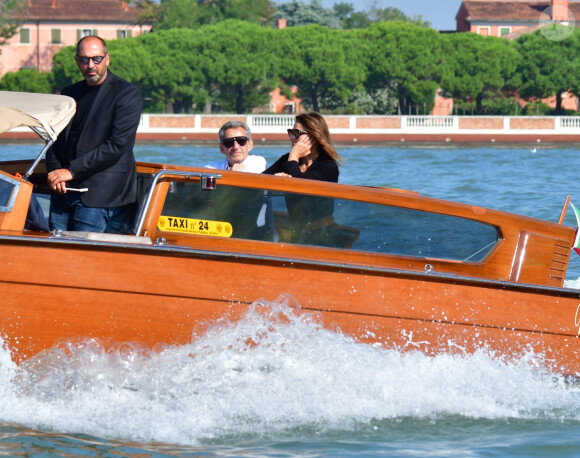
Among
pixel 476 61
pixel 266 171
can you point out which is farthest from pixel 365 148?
pixel 266 171

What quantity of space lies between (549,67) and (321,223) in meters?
56.8

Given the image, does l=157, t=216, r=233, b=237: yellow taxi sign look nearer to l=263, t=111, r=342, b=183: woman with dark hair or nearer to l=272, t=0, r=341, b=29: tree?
l=263, t=111, r=342, b=183: woman with dark hair

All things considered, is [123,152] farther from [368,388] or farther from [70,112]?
[368,388]

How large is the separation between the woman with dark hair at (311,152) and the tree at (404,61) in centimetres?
5234

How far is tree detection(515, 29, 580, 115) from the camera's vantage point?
58.6 m

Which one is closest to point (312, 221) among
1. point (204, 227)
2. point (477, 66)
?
point (204, 227)

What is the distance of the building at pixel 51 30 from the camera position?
72.1m

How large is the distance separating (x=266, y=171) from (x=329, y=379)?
132 centimetres

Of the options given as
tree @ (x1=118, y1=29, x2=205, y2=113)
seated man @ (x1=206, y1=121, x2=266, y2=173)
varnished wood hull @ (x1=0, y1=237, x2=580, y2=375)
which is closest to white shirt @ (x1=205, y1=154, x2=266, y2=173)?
seated man @ (x1=206, y1=121, x2=266, y2=173)

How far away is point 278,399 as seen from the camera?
5.17 m

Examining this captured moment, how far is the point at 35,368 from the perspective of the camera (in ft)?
16.3

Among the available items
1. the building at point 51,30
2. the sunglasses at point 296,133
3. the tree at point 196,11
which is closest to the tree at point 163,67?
the tree at point 196,11

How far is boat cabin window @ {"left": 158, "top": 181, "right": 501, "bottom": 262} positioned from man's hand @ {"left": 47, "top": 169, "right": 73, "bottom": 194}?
1.71 ft

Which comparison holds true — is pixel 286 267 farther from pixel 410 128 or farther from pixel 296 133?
pixel 410 128
